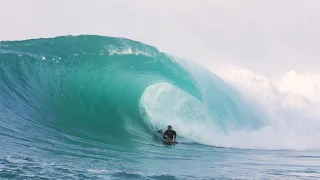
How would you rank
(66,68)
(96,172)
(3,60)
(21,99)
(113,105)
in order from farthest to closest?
(113,105), (66,68), (3,60), (21,99), (96,172)

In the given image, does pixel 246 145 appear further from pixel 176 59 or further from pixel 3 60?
pixel 3 60

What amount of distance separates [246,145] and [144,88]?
16.8 ft

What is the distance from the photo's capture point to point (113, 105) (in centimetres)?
1544

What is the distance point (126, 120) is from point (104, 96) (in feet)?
4.15

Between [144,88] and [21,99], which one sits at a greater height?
[144,88]

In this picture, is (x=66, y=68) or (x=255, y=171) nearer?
(x=255, y=171)

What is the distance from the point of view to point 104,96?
15.3 meters

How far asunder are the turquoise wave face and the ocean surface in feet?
0.14

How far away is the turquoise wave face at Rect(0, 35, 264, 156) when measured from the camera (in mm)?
10648

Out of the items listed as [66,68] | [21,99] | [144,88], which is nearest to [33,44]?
[66,68]

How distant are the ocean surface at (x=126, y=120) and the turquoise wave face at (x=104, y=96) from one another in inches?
1.6

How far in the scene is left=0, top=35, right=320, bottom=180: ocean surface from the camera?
22.8ft

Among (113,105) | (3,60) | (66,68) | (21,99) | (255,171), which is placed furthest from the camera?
(113,105)

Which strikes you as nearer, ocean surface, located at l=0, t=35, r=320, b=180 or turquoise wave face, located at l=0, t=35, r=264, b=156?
ocean surface, located at l=0, t=35, r=320, b=180
